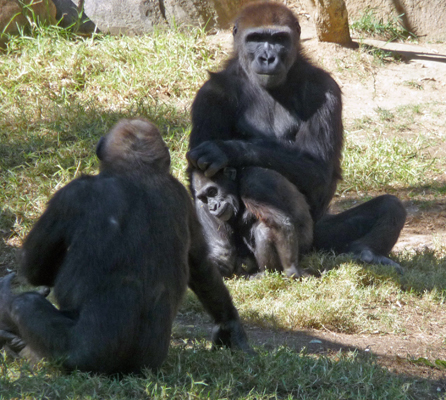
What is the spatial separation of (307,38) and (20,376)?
26.4 ft

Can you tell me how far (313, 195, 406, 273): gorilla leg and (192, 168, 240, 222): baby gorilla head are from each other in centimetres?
97

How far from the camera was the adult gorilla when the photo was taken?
18.0 ft

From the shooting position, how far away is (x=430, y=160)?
8141 millimetres

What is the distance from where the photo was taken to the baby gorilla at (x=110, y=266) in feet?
9.95

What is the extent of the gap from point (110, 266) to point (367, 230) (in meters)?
3.38

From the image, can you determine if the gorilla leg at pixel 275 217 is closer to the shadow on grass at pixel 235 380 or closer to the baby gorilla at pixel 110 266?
the shadow on grass at pixel 235 380

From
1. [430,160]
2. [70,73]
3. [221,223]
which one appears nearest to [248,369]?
[221,223]

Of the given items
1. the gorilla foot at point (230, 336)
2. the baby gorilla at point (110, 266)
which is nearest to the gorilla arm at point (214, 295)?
the gorilla foot at point (230, 336)

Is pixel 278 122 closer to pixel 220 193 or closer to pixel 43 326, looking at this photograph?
pixel 220 193

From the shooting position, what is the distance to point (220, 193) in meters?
5.47

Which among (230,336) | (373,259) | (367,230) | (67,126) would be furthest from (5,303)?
(67,126)

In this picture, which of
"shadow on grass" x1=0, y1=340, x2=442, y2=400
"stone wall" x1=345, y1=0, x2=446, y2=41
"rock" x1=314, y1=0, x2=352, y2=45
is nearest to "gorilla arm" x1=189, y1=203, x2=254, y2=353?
"shadow on grass" x1=0, y1=340, x2=442, y2=400

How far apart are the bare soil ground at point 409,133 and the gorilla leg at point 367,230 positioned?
631 mm

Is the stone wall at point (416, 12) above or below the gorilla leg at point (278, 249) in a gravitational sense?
above
